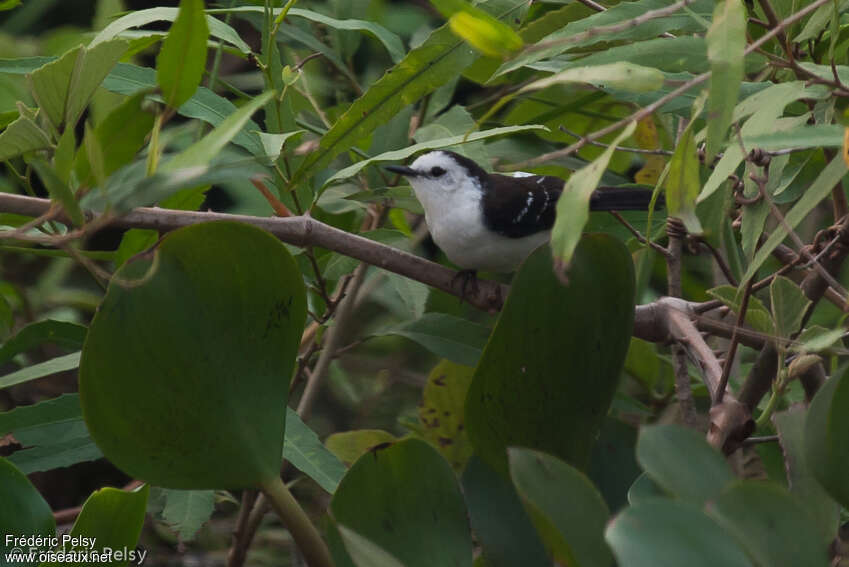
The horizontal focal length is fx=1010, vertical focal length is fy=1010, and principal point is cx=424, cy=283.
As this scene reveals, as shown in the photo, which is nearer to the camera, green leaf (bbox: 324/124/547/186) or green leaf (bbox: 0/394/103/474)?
green leaf (bbox: 324/124/547/186)

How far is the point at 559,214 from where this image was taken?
75cm

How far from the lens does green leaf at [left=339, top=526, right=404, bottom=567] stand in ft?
2.48

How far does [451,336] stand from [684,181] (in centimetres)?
69

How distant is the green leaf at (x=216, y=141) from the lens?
71 centimetres

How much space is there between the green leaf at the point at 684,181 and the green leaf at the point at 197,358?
1.11 ft

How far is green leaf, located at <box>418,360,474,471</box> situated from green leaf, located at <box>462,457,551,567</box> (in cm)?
68

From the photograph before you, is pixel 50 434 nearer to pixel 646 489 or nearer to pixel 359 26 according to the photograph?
pixel 359 26

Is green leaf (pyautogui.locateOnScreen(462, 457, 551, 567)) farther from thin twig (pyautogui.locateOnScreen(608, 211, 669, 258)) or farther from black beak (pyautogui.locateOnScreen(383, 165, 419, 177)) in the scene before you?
black beak (pyautogui.locateOnScreen(383, 165, 419, 177))

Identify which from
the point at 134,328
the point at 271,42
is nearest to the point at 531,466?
the point at 134,328

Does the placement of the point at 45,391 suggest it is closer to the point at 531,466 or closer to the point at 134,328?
the point at 134,328

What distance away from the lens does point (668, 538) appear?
63cm

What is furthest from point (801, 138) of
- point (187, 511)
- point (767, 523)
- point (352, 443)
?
point (352, 443)

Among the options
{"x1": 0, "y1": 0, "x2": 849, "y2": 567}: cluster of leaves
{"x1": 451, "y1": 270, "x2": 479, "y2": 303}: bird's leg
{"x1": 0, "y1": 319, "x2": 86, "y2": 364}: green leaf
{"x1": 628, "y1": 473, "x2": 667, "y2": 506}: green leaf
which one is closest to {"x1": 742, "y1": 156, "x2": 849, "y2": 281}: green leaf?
{"x1": 0, "y1": 0, "x2": 849, "y2": 567}: cluster of leaves

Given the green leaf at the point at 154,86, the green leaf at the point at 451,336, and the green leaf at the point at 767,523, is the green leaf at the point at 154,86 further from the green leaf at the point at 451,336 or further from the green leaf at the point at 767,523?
the green leaf at the point at 767,523
